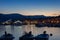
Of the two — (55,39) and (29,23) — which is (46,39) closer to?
(29,23)

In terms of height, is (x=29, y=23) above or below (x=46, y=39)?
above

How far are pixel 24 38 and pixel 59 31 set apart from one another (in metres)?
4.40

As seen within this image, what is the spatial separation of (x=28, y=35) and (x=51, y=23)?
3.64ft

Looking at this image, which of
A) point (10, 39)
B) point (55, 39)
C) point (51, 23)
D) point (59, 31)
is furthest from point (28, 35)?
point (59, 31)

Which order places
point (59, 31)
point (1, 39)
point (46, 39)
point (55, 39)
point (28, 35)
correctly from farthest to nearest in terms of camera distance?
1. point (59, 31)
2. point (55, 39)
3. point (46, 39)
4. point (28, 35)
5. point (1, 39)

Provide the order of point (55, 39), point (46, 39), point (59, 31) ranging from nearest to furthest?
point (46, 39) → point (55, 39) → point (59, 31)

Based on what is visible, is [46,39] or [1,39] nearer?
[1,39]

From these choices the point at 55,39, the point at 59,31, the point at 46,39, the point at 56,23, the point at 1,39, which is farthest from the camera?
the point at 59,31

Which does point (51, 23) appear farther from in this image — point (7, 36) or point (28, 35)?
point (7, 36)

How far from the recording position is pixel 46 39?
6078 millimetres

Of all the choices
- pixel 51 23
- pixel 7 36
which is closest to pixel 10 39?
pixel 7 36

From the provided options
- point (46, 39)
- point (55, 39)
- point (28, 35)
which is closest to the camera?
point (28, 35)

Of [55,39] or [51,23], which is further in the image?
[55,39]

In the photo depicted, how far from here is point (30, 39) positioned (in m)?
5.61
